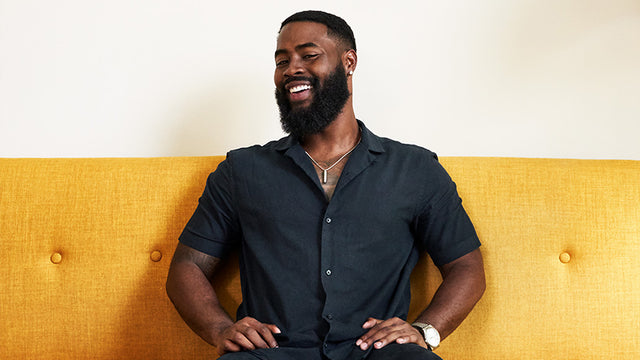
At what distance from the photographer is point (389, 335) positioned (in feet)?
4.64

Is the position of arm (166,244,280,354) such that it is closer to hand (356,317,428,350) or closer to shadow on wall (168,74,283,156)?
hand (356,317,428,350)

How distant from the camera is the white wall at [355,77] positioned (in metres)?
2.07

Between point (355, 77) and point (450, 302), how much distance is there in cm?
94

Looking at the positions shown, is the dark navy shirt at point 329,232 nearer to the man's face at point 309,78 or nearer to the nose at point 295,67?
the man's face at point 309,78

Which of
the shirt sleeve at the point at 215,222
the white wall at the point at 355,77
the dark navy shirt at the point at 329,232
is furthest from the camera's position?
the white wall at the point at 355,77

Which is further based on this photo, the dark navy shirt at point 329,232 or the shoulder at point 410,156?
the shoulder at point 410,156

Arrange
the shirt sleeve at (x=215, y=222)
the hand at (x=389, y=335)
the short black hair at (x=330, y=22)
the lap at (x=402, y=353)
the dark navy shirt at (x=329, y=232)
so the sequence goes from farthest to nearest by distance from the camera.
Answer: the short black hair at (x=330, y=22)
the shirt sleeve at (x=215, y=222)
the dark navy shirt at (x=329, y=232)
the hand at (x=389, y=335)
the lap at (x=402, y=353)

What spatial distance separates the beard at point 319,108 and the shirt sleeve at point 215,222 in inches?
9.8

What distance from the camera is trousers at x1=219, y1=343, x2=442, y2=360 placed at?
1316 mm

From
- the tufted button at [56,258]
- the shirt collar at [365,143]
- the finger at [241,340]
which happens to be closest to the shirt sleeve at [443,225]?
the shirt collar at [365,143]

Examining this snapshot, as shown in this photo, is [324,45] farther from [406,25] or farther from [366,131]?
[406,25]

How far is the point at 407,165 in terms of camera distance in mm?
1648

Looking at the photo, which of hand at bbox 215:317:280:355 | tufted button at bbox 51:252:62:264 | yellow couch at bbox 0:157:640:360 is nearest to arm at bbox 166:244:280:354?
hand at bbox 215:317:280:355

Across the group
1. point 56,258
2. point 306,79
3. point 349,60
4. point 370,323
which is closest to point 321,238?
point 370,323
